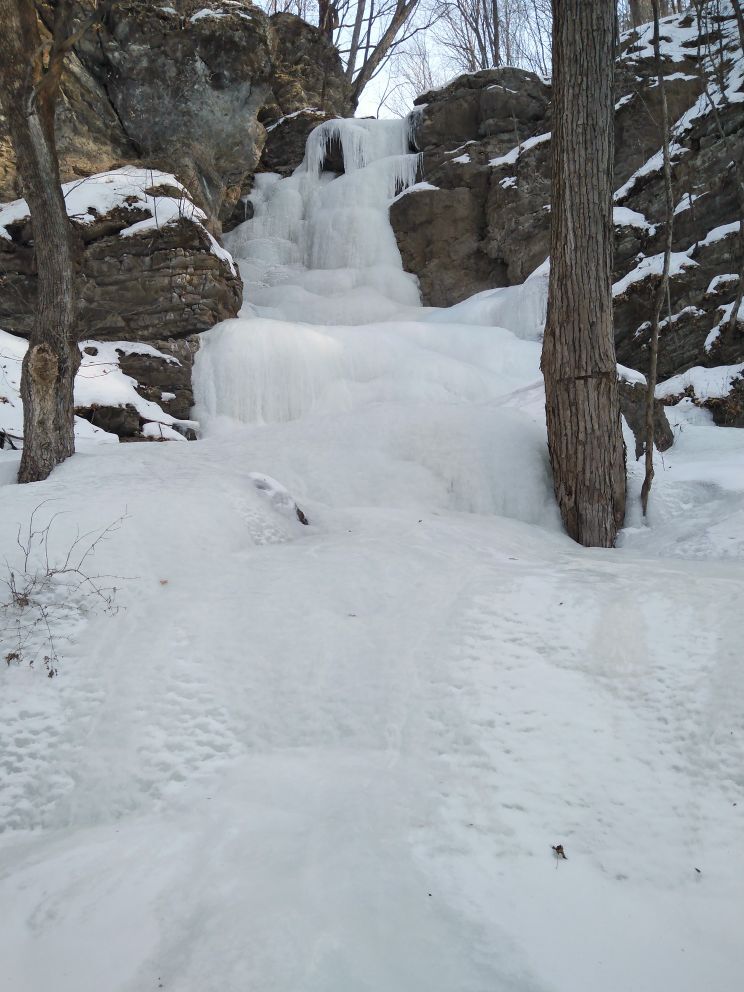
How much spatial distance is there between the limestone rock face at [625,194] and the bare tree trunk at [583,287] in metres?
4.21

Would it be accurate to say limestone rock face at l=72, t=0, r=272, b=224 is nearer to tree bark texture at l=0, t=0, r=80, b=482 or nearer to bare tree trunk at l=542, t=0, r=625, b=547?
tree bark texture at l=0, t=0, r=80, b=482

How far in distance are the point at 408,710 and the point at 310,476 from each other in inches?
96.0

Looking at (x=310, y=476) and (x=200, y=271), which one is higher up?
(x=200, y=271)

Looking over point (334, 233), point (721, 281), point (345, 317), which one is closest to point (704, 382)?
point (721, 281)

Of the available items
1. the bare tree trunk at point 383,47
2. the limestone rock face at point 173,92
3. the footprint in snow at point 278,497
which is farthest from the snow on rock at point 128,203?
the bare tree trunk at point 383,47

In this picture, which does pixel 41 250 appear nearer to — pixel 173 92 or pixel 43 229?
pixel 43 229

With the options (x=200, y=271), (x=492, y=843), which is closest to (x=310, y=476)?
(x=492, y=843)

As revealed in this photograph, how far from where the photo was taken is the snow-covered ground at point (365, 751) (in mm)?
1409

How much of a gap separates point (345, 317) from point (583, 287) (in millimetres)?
7603

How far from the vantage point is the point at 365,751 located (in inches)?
79.1

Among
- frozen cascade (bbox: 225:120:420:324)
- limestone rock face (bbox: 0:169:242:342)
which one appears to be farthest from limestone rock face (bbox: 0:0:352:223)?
frozen cascade (bbox: 225:120:420:324)

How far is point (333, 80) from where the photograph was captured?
16.2m

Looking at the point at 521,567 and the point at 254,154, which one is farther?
the point at 254,154

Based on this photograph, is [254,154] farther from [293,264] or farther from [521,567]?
[521,567]
